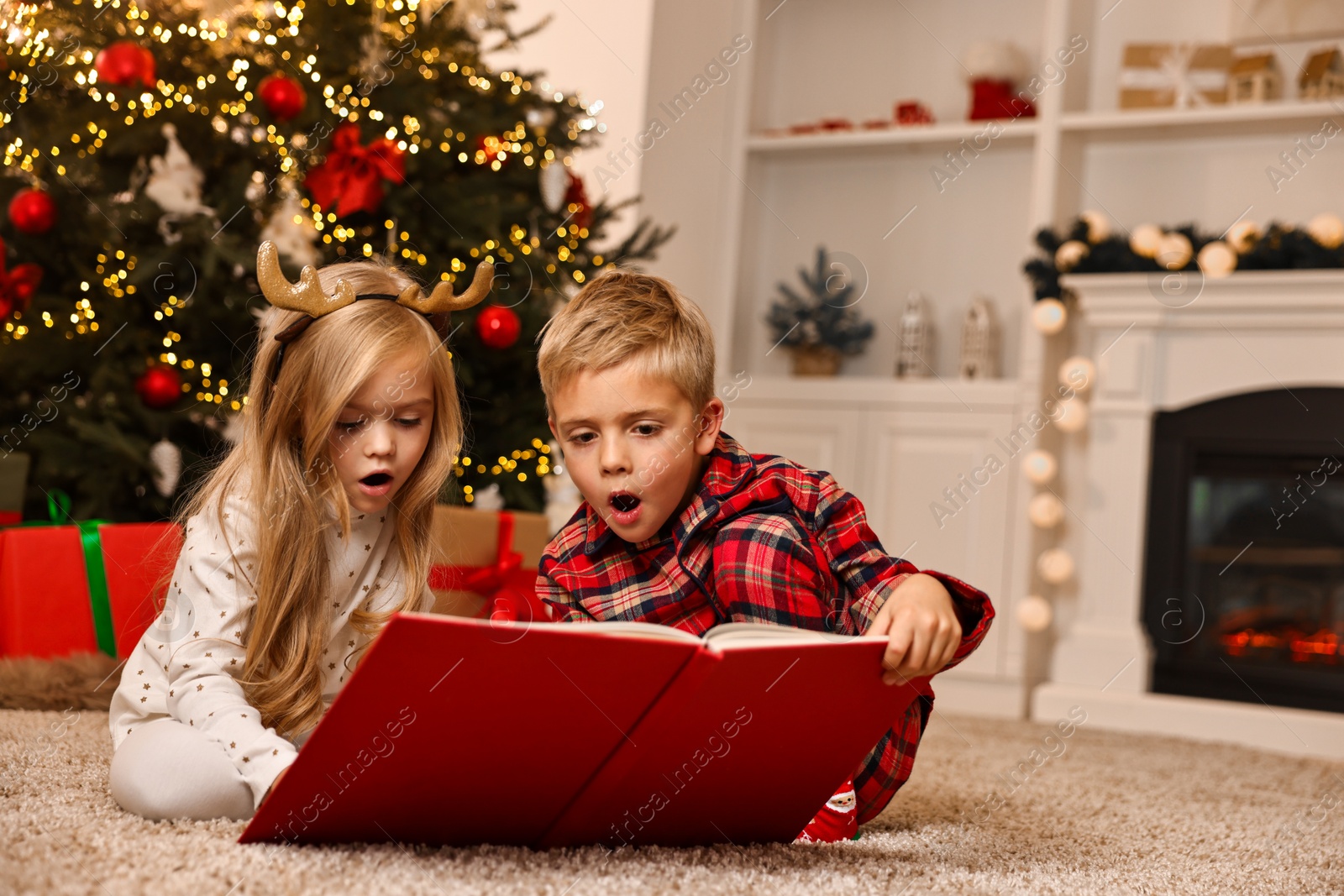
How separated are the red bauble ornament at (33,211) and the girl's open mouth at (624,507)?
3.82 ft

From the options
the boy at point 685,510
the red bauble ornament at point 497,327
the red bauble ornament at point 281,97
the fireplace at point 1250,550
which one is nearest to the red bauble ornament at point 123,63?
the red bauble ornament at point 281,97

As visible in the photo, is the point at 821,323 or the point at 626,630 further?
the point at 821,323

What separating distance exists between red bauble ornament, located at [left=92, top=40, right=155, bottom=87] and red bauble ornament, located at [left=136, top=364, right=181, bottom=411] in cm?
42

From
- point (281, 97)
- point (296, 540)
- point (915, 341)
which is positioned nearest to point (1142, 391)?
point (915, 341)

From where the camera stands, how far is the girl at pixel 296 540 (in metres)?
0.86

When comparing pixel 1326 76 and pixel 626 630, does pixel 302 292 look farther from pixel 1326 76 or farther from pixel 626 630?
pixel 1326 76

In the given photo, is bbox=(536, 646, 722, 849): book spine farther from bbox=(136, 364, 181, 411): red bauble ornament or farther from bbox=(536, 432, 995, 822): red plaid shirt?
bbox=(136, 364, 181, 411): red bauble ornament

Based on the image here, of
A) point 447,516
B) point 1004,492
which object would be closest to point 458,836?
point 447,516

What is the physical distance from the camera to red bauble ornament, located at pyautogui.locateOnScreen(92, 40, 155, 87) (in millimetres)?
1664

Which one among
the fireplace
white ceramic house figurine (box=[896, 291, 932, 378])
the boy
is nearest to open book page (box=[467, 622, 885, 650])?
the boy

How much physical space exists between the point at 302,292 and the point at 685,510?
1.29 ft

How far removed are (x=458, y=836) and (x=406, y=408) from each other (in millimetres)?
401

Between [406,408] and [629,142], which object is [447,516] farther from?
[629,142]

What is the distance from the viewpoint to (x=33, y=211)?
5.49ft
